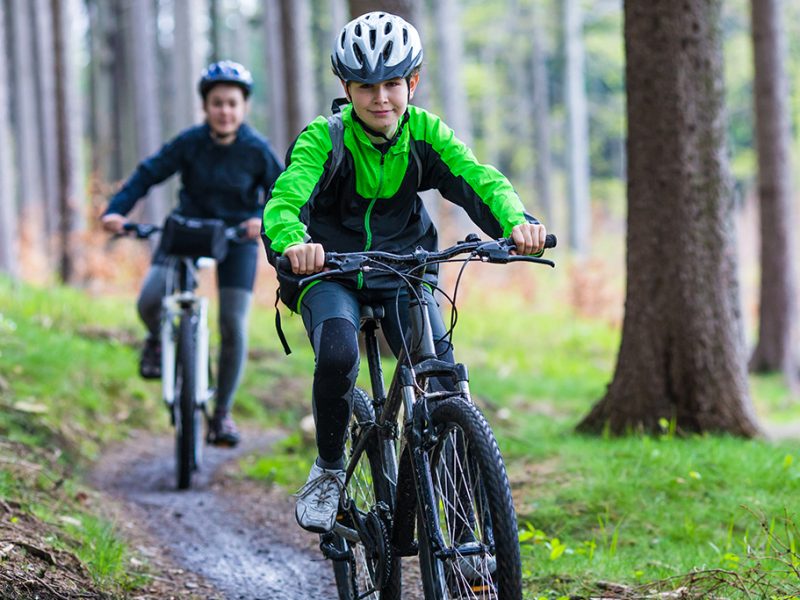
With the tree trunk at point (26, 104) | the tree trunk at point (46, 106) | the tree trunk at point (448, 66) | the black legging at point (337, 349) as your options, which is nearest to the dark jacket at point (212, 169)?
the black legging at point (337, 349)

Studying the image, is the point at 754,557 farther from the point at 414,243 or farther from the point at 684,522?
the point at 414,243

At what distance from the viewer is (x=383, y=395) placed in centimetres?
397

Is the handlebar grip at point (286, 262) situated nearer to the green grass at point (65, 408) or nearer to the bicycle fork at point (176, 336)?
the green grass at point (65, 408)

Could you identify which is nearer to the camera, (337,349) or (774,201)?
(337,349)

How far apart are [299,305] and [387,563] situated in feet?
3.42

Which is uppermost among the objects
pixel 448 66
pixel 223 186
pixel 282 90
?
pixel 448 66

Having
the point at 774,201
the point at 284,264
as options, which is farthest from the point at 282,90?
the point at 284,264

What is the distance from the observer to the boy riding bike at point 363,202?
3.69 meters

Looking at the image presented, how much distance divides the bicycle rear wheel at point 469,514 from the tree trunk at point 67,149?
42.2 feet

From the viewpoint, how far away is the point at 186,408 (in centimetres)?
668

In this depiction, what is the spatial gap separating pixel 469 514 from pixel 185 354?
3.94 metres

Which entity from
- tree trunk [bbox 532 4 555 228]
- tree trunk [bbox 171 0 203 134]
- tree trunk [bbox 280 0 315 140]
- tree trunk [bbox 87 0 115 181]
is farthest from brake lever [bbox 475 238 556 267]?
tree trunk [bbox 87 0 115 181]

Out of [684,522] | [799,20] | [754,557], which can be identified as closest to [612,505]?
[684,522]

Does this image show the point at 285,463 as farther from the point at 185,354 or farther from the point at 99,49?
the point at 99,49
